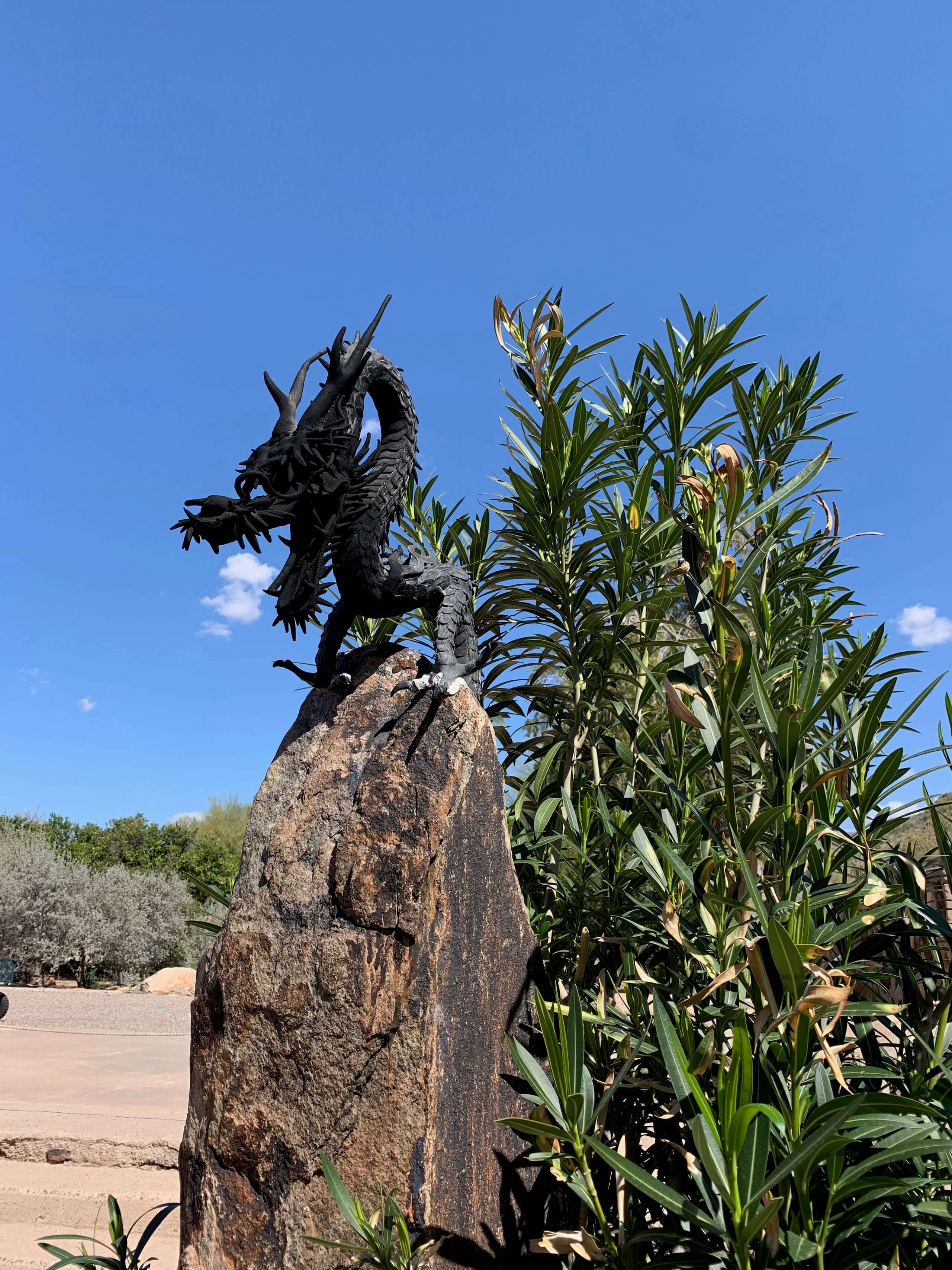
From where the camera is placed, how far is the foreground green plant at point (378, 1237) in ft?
6.48

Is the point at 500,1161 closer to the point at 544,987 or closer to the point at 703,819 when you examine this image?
the point at 544,987

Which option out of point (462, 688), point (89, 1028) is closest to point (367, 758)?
point (462, 688)

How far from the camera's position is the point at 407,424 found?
295 centimetres

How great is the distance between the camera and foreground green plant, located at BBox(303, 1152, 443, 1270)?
1.97 m

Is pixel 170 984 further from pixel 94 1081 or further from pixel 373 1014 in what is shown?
pixel 373 1014

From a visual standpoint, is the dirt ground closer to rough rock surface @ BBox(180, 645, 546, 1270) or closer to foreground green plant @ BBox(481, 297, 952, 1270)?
rough rock surface @ BBox(180, 645, 546, 1270)

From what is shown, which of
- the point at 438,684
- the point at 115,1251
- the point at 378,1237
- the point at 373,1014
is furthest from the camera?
the point at 115,1251

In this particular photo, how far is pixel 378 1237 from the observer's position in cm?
202

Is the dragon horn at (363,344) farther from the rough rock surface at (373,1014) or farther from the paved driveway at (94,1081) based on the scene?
the paved driveway at (94,1081)

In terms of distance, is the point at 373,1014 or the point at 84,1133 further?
the point at 84,1133

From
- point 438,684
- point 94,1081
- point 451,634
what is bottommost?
point 94,1081

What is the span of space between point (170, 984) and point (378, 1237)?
15.1 meters

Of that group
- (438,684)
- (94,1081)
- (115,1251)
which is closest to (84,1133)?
(94,1081)

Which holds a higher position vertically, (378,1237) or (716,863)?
(716,863)
